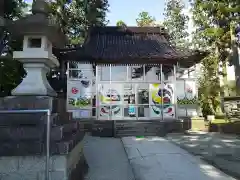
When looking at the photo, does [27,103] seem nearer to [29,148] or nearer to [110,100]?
[29,148]

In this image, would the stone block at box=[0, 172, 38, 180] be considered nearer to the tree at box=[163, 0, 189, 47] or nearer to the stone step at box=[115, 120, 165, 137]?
the stone step at box=[115, 120, 165, 137]

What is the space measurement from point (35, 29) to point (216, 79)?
16.5 m

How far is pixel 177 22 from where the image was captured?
2244 cm

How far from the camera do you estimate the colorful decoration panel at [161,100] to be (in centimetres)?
1364

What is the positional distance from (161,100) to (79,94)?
4939 mm

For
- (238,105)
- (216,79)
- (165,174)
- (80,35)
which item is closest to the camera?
(165,174)

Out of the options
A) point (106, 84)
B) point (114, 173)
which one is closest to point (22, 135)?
point (114, 173)

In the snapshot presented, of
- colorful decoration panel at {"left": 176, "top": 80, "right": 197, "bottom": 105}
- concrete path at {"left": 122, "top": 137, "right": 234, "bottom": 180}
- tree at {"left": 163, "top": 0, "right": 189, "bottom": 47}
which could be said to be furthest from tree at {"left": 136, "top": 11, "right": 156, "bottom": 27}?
concrete path at {"left": 122, "top": 137, "right": 234, "bottom": 180}

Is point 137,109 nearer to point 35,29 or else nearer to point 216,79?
point 216,79

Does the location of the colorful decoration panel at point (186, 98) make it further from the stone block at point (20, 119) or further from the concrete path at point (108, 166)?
the stone block at point (20, 119)

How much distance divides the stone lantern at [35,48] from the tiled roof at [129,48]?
8254 mm

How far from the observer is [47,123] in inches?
138

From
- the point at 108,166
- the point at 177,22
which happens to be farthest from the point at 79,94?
the point at 177,22

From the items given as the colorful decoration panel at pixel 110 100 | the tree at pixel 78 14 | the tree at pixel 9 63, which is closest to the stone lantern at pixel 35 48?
the colorful decoration panel at pixel 110 100
